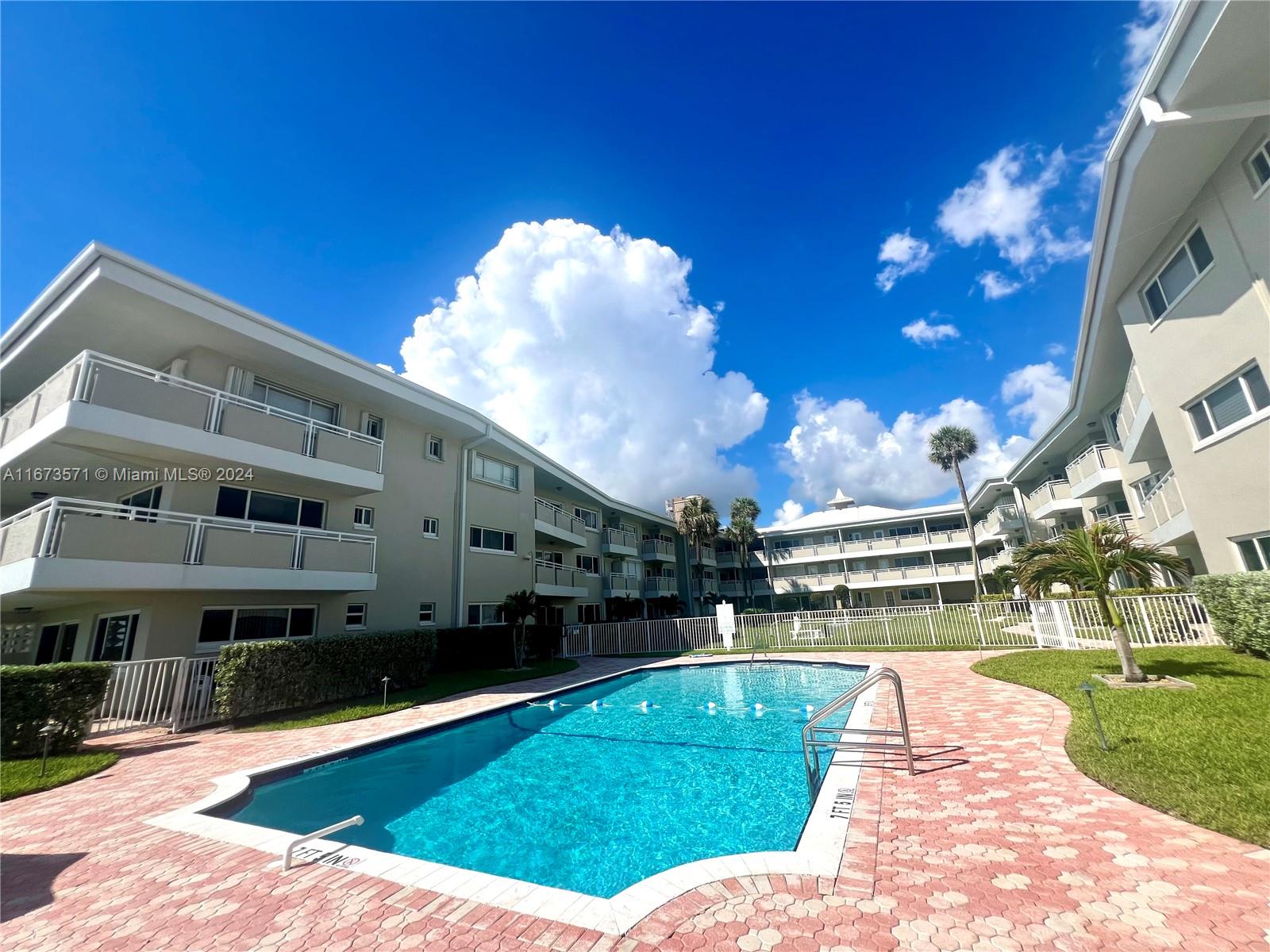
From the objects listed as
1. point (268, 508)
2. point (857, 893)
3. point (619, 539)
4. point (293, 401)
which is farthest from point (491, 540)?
point (857, 893)

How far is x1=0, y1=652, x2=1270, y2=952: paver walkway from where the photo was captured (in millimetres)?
2990

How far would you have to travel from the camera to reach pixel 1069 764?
5801mm

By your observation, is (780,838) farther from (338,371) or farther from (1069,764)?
(338,371)

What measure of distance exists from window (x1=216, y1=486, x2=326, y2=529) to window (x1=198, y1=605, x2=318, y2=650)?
7.80ft

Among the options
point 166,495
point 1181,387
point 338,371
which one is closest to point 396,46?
point 338,371

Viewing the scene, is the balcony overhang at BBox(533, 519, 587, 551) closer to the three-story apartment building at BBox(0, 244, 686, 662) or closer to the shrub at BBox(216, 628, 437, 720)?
the three-story apartment building at BBox(0, 244, 686, 662)

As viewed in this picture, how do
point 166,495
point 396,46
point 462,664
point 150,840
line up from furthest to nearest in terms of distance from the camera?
point 462,664, point 166,495, point 396,46, point 150,840

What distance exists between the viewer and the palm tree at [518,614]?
19.3 metres

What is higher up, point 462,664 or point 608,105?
point 608,105

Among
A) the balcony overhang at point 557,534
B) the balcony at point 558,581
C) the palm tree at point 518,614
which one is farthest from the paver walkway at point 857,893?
the balcony overhang at point 557,534

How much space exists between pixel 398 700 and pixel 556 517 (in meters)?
15.3

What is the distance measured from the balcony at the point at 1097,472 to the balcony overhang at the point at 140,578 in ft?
96.9

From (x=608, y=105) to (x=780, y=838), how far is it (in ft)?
52.3

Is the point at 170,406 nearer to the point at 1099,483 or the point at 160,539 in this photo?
the point at 160,539
